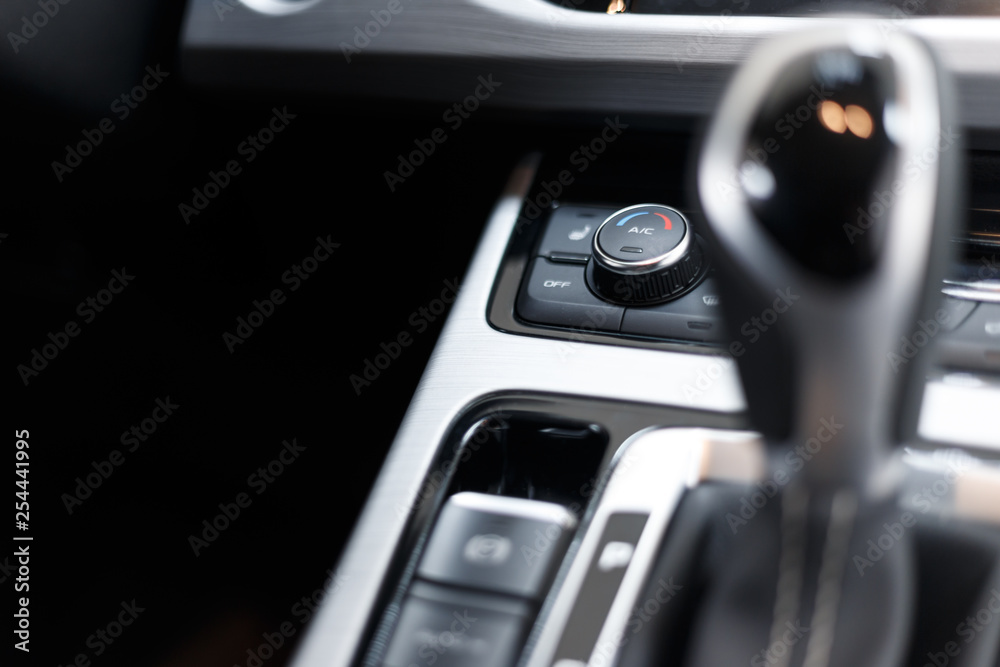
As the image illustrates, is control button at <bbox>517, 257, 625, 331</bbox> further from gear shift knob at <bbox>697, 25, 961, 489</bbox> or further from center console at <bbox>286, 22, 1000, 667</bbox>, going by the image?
gear shift knob at <bbox>697, 25, 961, 489</bbox>

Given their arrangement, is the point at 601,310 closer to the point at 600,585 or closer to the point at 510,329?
the point at 510,329

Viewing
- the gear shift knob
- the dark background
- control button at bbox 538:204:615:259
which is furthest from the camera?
the dark background

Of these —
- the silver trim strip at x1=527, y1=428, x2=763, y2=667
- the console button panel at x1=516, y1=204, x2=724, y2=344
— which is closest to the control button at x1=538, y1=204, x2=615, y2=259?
the console button panel at x1=516, y1=204, x2=724, y2=344

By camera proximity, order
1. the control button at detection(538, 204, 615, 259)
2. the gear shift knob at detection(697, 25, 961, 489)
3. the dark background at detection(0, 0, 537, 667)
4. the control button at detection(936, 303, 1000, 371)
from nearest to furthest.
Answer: the gear shift knob at detection(697, 25, 961, 489) < the control button at detection(936, 303, 1000, 371) < the control button at detection(538, 204, 615, 259) < the dark background at detection(0, 0, 537, 667)

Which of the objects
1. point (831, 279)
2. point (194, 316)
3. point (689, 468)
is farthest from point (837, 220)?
point (194, 316)

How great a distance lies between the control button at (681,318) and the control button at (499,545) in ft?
0.42

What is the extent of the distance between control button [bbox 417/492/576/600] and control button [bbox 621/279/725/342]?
13 cm

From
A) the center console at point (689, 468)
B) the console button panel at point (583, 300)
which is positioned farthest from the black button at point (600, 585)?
the console button panel at point (583, 300)

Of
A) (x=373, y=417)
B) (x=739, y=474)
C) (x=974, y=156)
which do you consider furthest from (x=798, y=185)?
(x=373, y=417)

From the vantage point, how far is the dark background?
27.2 inches

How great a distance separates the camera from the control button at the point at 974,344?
1.43 feet

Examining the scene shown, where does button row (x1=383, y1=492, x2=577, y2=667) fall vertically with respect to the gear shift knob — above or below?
below

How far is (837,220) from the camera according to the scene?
288 millimetres

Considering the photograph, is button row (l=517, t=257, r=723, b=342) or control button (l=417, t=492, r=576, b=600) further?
button row (l=517, t=257, r=723, b=342)
